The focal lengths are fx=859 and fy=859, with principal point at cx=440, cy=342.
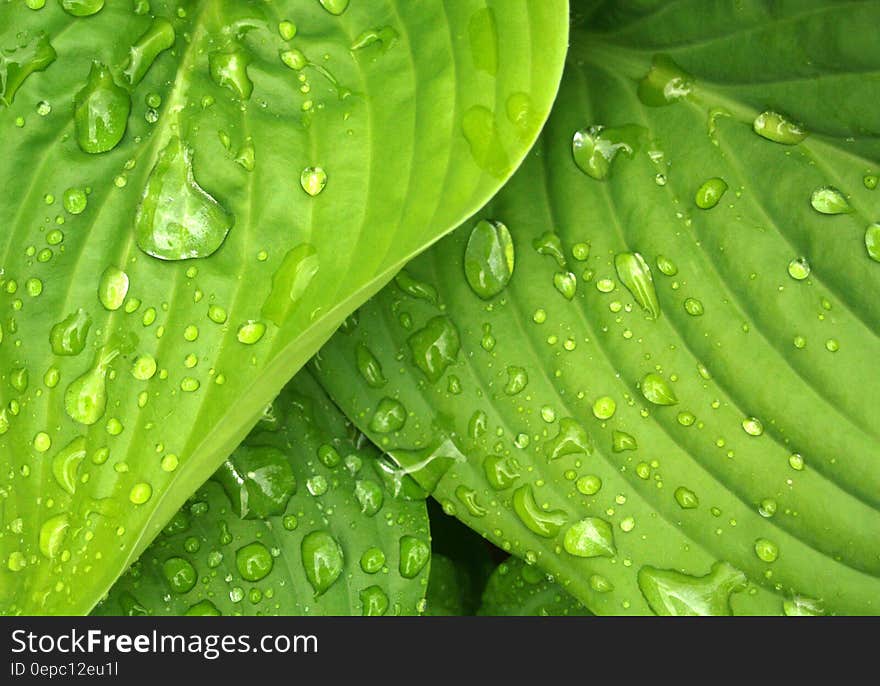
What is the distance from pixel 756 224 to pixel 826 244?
0.24 feet

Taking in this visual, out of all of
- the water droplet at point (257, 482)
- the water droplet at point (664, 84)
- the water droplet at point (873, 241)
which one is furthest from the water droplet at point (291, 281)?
the water droplet at point (873, 241)

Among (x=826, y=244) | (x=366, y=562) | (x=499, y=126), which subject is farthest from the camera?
(x=366, y=562)

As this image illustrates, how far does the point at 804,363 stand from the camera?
909 millimetres

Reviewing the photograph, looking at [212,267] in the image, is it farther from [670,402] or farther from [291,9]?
[670,402]

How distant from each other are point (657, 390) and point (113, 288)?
568mm

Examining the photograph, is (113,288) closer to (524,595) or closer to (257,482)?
(257,482)

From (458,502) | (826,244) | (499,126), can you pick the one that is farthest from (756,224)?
(458,502)

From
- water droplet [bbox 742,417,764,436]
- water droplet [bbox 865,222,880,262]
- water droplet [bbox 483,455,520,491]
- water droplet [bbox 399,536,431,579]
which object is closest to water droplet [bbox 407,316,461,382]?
water droplet [bbox 483,455,520,491]

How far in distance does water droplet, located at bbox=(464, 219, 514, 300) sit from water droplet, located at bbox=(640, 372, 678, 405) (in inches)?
7.5

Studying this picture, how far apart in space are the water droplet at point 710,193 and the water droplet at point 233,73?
490 millimetres

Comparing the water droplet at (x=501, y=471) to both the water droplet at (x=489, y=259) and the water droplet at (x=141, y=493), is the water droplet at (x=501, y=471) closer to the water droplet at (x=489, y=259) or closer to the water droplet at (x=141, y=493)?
the water droplet at (x=489, y=259)

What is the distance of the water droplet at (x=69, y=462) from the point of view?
2.56ft

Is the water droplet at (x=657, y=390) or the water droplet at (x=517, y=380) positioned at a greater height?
the water droplet at (x=657, y=390)

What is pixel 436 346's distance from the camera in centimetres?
100
